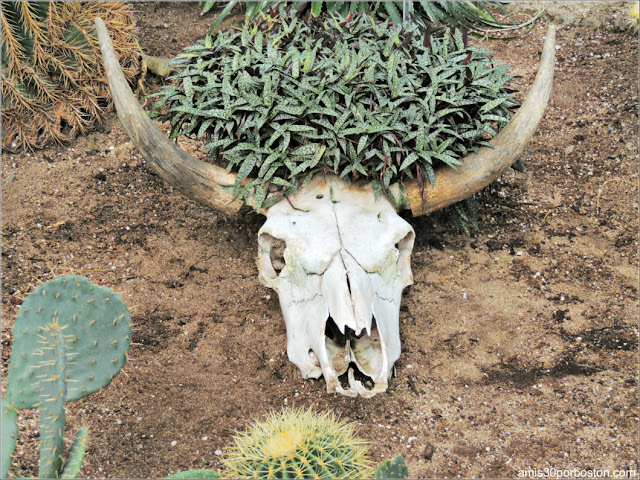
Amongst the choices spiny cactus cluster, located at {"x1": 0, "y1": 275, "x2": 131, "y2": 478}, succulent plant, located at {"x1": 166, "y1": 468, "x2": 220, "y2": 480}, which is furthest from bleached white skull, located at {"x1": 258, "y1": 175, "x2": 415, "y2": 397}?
spiny cactus cluster, located at {"x1": 0, "y1": 275, "x2": 131, "y2": 478}

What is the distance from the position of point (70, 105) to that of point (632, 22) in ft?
16.6

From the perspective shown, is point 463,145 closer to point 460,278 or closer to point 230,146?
point 460,278

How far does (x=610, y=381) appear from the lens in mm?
3891

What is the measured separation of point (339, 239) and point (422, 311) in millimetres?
890

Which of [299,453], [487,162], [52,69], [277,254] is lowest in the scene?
[52,69]

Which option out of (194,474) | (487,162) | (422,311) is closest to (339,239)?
(422,311)

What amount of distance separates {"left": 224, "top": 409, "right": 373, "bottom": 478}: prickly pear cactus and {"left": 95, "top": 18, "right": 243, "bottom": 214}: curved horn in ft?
5.18

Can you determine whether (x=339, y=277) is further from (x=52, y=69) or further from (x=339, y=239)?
(x=52, y=69)

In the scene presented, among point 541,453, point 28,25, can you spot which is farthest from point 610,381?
point 28,25

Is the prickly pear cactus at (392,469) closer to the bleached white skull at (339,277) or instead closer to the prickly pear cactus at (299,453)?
the prickly pear cactus at (299,453)

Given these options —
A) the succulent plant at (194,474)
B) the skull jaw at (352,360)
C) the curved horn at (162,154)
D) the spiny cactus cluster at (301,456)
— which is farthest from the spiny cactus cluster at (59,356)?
the curved horn at (162,154)

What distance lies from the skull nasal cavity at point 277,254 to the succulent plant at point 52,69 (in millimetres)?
2543

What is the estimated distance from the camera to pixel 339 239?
12.5 feet

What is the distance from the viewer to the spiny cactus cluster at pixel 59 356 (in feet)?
9.11
